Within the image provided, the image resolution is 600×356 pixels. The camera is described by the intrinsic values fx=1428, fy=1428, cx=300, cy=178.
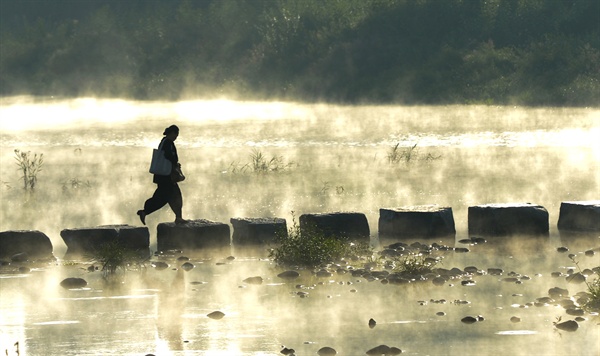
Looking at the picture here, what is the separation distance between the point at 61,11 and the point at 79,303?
204 ft

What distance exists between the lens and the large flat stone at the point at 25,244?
1576cm

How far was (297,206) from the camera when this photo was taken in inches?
786

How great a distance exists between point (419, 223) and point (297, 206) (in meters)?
3.58

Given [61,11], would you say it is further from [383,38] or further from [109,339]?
[109,339]

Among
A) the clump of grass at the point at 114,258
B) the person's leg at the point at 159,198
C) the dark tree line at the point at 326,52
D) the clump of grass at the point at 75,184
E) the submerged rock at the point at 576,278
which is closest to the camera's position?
the submerged rock at the point at 576,278

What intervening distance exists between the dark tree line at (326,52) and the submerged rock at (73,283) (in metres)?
28.0

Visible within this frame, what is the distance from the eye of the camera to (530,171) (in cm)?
2395

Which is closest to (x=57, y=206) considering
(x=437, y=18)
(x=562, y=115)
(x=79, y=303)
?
(x=79, y=303)

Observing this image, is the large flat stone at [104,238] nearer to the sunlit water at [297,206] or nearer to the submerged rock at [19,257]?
the sunlit water at [297,206]

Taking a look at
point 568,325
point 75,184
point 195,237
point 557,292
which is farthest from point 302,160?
point 568,325

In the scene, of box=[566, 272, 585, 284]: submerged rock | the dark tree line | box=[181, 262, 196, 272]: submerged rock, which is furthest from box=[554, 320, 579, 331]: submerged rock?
the dark tree line

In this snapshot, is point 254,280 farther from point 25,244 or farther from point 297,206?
point 297,206

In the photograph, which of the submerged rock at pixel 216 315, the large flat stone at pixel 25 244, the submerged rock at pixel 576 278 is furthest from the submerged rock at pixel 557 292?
the large flat stone at pixel 25 244

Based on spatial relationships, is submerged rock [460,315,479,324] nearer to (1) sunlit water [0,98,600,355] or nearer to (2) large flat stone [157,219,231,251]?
(1) sunlit water [0,98,600,355]
